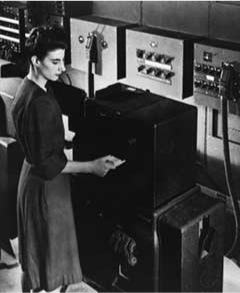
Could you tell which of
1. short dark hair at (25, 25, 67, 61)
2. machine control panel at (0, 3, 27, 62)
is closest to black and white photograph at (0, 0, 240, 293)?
short dark hair at (25, 25, 67, 61)

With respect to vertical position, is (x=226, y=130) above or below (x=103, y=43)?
below

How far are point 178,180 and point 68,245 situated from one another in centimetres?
61

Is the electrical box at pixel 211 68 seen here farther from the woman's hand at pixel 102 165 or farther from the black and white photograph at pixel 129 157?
the woman's hand at pixel 102 165

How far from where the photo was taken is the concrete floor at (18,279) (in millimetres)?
3098

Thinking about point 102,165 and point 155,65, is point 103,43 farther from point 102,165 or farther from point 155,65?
point 102,165

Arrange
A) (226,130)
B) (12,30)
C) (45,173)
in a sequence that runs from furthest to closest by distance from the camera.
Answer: (12,30), (226,130), (45,173)

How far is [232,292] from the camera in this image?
120 inches

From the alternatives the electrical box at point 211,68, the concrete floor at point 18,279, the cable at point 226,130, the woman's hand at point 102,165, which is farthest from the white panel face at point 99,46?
the concrete floor at point 18,279

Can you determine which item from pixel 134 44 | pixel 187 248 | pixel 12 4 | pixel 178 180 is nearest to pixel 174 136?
pixel 178 180

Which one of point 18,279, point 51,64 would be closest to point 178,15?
point 51,64

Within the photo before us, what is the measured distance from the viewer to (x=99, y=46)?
3361mm

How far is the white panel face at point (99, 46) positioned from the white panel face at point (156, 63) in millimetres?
109

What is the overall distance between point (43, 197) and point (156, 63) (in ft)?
3.17

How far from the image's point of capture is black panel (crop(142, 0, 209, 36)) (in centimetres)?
300
